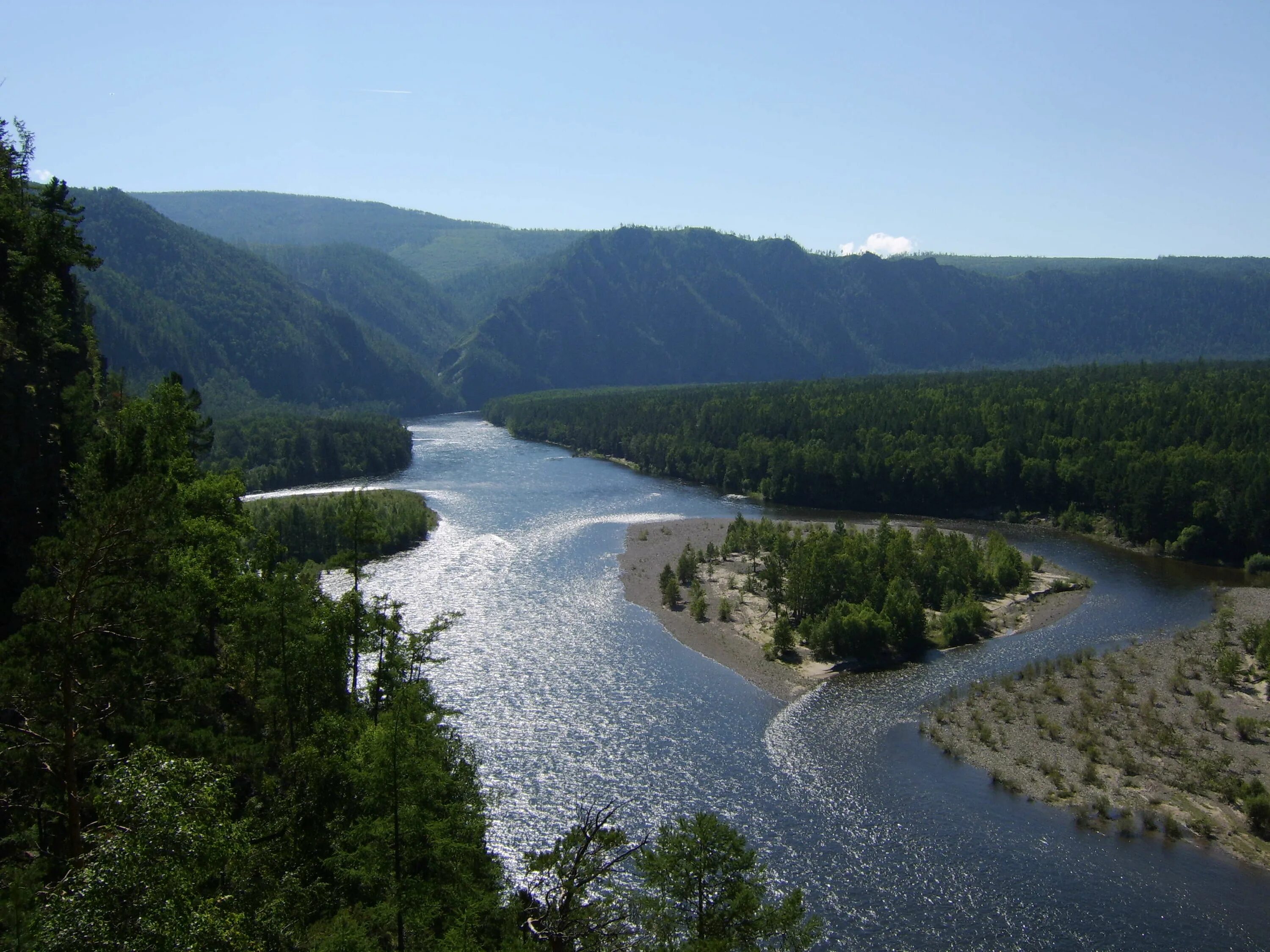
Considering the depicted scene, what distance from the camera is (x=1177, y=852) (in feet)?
121

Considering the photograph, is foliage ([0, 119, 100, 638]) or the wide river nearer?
foliage ([0, 119, 100, 638])

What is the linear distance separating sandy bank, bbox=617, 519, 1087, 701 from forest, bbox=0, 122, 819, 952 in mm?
21894

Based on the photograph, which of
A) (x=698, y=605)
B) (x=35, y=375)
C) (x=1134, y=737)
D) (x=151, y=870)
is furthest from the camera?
(x=698, y=605)

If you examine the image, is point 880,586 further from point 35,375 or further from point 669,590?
point 35,375

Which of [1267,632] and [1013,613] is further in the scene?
[1013,613]

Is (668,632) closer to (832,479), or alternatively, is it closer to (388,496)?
(388,496)

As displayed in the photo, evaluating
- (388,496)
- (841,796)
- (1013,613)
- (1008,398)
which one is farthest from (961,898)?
(1008,398)

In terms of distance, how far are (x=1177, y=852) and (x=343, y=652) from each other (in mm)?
34584

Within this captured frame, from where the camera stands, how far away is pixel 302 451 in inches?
5728

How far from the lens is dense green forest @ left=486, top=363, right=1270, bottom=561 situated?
93.9 m

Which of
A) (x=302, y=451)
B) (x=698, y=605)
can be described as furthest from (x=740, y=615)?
(x=302, y=451)

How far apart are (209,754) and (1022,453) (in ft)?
370

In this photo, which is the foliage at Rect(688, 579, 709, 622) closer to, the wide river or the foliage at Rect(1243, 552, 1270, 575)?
the wide river

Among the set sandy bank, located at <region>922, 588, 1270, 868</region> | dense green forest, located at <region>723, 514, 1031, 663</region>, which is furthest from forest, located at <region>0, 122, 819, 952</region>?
dense green forest, located at <region>723, 514, 1031, 663</region>
